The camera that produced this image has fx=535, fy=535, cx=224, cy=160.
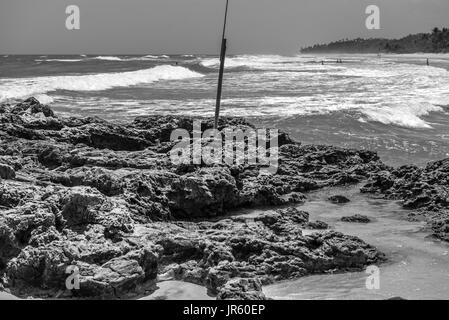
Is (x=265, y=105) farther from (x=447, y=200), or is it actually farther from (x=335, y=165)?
(x=447, y=200)

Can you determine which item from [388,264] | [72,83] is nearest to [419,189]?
[388,264]

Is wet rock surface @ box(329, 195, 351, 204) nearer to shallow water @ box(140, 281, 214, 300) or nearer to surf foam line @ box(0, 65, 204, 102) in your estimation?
shallow water @ box(140, 281, 214, 300)

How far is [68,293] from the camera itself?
3.79 meters

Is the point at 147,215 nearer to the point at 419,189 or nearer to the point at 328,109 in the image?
the point at 419,189

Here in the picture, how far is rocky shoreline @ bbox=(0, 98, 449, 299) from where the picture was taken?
12.8ft

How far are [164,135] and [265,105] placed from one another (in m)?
9.55

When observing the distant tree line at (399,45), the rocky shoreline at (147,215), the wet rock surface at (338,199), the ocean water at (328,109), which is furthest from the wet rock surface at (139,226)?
the distant tree line at (399,45)

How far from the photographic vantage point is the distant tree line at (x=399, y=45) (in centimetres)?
9706

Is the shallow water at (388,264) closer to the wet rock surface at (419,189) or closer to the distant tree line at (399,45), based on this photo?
the wet rock surface at (419,189)

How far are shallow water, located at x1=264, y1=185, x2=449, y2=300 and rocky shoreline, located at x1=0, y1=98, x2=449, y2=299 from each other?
0.52 ft

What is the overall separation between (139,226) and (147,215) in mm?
342

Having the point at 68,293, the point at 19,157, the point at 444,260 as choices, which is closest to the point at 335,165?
the point at 444,260

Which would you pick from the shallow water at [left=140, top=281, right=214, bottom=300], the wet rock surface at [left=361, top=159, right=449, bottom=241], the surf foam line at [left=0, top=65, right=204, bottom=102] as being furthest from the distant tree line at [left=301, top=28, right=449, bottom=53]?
the shallow water at [left=140, top=281, right=214, bottom=300]

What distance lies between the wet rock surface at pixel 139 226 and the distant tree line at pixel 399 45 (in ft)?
314
